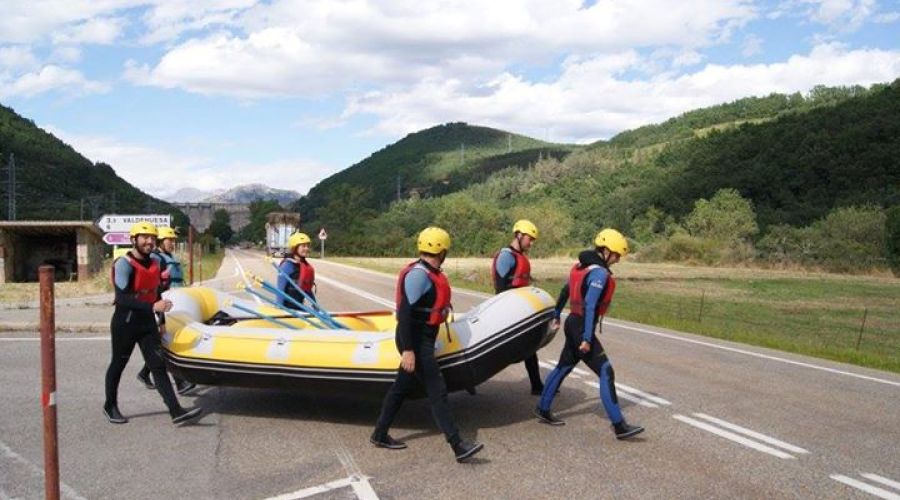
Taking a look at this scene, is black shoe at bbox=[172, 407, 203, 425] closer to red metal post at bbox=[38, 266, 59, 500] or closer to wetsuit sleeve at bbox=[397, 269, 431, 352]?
wetsuit sleeve at bbox=[397, 269, 431, 352]

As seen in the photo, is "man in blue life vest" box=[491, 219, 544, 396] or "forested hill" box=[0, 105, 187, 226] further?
"forested hill" box=[0, 105, 187, 226]

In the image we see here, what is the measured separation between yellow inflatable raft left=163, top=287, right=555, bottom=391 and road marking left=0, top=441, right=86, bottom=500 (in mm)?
1682

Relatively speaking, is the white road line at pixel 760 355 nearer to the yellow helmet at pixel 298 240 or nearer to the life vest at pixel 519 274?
the life vest at pixel 519 274

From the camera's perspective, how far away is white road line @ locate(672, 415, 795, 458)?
669cm

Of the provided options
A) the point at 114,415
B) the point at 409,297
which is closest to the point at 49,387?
the point at 409,297

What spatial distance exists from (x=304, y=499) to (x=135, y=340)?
10.6 ft

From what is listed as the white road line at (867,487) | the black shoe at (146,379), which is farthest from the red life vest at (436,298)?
the black shoe at (146,379)

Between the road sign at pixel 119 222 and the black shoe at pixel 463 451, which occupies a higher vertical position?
the road sign at pixel 119 222

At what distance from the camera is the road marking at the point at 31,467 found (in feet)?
17.9

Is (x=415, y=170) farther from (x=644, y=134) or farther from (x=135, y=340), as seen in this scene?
(x=135, y=340)

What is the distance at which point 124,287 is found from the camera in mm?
7457

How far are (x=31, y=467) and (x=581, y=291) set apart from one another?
488 centimetres

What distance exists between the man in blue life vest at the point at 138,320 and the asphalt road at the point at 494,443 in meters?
0.23

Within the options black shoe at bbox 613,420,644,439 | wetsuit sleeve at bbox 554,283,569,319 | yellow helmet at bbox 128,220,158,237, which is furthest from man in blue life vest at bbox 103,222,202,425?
black shoe at bbox 613,420,644,439
